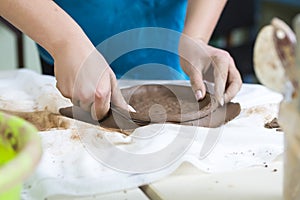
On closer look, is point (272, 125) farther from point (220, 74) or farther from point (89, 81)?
point (89, 81)

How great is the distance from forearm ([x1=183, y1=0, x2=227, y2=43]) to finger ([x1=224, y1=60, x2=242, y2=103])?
0.56 feet

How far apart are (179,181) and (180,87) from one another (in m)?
0.30

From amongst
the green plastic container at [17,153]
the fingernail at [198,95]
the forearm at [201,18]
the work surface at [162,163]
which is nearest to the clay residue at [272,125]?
the work surface at [162,163]

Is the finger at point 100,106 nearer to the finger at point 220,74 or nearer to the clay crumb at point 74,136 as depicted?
the clay crumb at point 74,136

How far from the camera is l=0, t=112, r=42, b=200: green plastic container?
400 millimetres

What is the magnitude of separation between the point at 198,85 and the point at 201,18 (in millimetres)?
262

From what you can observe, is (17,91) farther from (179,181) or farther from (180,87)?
(179,181)

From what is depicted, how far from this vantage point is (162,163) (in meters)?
0.73

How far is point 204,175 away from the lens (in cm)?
73

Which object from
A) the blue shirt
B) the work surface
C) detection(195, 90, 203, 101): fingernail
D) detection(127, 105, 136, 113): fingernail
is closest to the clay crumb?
the work surface

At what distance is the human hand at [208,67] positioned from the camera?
958mm

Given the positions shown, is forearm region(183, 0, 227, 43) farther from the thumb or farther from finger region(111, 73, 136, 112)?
finger region(111, 73, 136, 112)

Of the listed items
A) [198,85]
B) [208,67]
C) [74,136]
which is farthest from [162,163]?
[208,67]

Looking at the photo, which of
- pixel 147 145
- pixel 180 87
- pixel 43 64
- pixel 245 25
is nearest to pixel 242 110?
pixel 180 87
